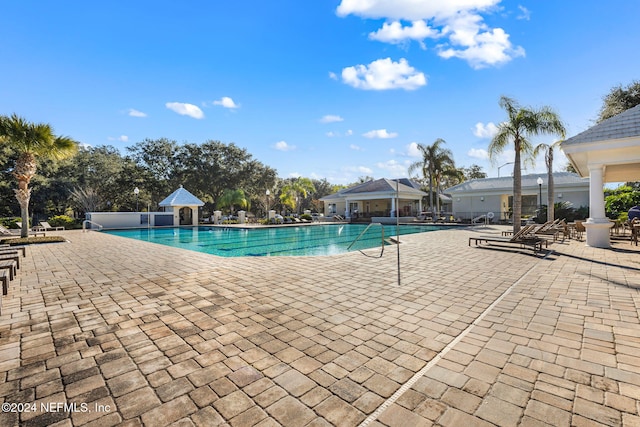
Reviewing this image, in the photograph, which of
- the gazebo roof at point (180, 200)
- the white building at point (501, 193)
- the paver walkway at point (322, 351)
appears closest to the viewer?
the paver walkway at point (322, 351)

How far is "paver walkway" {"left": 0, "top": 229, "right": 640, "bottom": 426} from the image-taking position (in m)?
2.10

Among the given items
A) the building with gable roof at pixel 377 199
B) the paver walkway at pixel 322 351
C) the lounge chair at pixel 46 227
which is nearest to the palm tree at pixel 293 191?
the building with gable roof at pixel 377 199

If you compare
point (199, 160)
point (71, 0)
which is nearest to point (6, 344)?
point (71, 0)

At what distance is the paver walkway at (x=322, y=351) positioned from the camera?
6.90 feet

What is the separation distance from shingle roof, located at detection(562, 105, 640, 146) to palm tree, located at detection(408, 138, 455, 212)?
1809cm

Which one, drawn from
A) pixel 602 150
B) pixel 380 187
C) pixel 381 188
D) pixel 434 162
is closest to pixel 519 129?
pixel 602 150

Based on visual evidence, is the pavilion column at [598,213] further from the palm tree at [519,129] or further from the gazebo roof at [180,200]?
the gazebo roof at [180,200]

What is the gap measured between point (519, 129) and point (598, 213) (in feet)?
16.7

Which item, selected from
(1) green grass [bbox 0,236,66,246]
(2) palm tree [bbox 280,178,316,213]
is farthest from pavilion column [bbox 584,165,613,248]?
(2) palm tree [bbox 280,178,316,213]

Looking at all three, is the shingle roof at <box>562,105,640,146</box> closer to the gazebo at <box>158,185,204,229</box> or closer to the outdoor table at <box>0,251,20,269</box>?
the outdoor table at <box>0,251,20,269</box>

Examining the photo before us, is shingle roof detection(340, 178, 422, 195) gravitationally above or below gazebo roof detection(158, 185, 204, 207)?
above

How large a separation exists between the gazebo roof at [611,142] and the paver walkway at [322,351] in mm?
5027

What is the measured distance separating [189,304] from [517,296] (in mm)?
5187

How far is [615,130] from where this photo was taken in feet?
29.2
